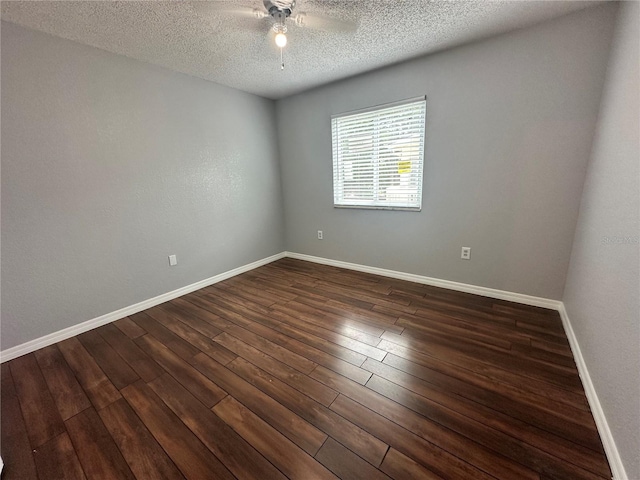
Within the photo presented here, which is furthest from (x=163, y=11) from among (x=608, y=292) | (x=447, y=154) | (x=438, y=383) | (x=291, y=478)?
(x=608, y=292)

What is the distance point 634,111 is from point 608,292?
96 cm

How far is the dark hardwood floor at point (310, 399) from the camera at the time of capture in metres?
1.14

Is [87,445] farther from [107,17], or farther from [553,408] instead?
[107,17]

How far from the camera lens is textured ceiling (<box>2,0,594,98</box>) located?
66.9 inches

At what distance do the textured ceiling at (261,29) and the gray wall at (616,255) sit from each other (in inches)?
30.1

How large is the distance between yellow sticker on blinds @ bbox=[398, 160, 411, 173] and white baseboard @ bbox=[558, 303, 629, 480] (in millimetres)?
1937

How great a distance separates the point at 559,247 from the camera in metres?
2.17

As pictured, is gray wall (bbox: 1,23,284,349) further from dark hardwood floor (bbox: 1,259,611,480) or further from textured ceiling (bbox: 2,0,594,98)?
dark hardwood floor (bbox: 1,259,611,480)

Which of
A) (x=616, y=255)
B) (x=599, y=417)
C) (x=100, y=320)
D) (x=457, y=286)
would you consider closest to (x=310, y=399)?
(x=599, y=417)

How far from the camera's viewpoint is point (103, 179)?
227 cm

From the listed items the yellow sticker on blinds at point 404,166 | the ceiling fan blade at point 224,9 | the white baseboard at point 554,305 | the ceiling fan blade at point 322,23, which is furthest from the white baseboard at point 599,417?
the ceiling fan blade at point 224,9

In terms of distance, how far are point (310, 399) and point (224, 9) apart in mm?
2581

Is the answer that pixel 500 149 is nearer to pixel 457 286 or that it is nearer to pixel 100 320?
pixel 457 286

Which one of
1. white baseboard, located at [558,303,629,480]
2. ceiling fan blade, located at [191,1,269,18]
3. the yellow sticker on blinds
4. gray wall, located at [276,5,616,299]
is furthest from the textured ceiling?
white baseboard, located at [558,303,629,480]
